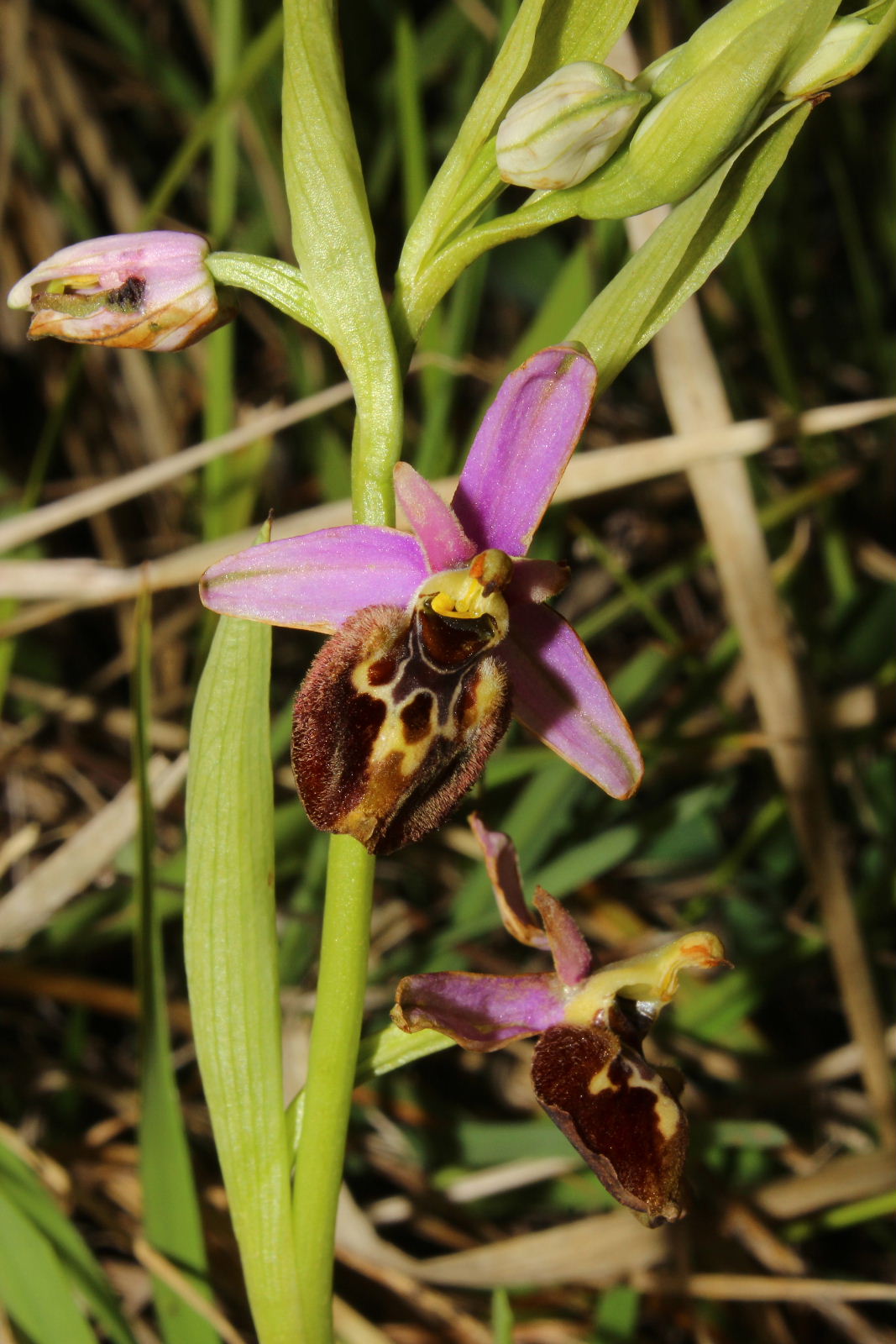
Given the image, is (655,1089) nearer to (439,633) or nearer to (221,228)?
(439,633)

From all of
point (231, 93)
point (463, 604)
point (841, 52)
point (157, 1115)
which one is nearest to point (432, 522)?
point (463, 604)

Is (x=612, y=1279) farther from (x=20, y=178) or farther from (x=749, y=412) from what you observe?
(x=20, y=178)

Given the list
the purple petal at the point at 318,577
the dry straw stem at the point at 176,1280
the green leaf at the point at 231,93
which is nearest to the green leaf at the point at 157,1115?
the dry straw stem at the point at 176,1280

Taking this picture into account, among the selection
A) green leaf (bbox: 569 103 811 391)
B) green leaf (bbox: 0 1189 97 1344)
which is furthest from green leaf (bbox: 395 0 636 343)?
green leaf (bbox: 0 1189 97 1344)

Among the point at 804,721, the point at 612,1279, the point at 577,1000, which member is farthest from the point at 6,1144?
the point at 804,721

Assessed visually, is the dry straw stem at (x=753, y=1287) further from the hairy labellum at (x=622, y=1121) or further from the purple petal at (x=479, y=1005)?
the purple petal at (x=479, y=1005)

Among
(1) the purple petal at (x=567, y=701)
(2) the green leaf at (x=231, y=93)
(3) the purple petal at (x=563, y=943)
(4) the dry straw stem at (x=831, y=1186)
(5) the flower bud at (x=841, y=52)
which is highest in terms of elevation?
(2) the green leaf at (x=231, y=93)
